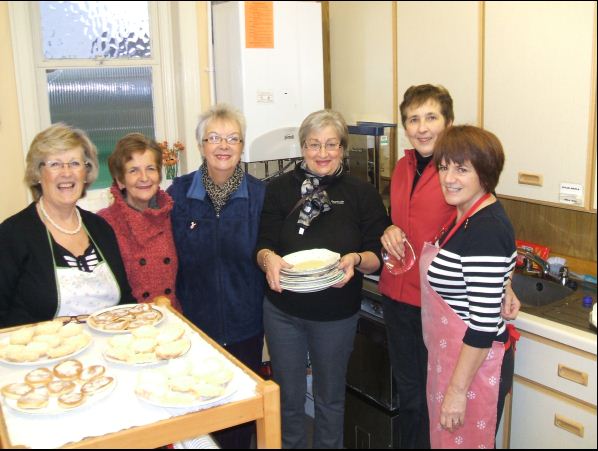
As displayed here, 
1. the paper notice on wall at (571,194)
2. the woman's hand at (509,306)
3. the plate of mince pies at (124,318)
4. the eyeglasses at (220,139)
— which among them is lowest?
the woman's hand at (509,306)

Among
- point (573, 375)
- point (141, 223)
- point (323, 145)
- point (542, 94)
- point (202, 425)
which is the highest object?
point (542, 94)

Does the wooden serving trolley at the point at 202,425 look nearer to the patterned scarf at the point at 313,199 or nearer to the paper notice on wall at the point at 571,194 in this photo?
the patterned scarf at the point at 313,199

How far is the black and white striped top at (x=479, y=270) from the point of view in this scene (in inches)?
54.4

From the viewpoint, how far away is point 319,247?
177 centimetres

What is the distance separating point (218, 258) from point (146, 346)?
1.84 feet

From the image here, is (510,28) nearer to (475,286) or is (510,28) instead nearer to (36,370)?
(475,286)

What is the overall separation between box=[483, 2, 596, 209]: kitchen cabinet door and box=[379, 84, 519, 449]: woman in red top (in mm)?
356

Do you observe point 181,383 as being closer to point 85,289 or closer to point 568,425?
point 85,289

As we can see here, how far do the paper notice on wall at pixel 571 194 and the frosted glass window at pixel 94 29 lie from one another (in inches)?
73.2

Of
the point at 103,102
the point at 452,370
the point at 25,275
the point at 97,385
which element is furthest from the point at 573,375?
the point at 103,102

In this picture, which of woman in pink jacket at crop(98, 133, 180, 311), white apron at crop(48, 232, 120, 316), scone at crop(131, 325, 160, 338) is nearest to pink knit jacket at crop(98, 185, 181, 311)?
woman in pink jacket at crop(98, 133, 180, 311)

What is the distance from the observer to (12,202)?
7.93ft

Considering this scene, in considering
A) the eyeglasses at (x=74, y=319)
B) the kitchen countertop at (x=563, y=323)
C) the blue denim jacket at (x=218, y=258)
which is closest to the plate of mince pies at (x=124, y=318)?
the eyeglasses at (x=74, y=319)

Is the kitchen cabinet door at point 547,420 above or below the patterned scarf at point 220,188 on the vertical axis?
below
